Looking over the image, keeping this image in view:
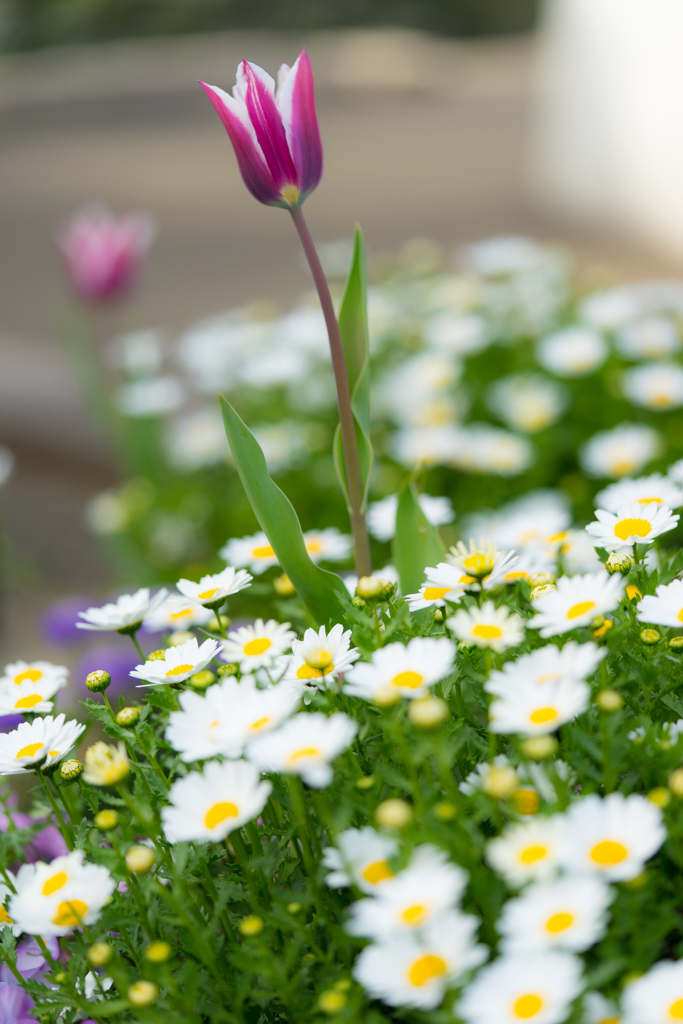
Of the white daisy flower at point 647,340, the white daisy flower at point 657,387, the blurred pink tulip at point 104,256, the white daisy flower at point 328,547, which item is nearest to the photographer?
the white daisy flower at point 328,547

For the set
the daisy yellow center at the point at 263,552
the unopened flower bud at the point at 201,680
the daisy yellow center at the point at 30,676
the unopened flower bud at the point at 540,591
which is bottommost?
the daisy yellow center at the point at 30,676

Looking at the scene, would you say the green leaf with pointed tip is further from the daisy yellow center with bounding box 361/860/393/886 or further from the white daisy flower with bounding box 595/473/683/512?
the daisy yellow center with bounding box 361/860/393/886

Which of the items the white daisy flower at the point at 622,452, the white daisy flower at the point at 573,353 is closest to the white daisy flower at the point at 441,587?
the white daisy flower at the point at 622,452

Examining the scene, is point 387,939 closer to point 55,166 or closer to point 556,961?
point 556,961

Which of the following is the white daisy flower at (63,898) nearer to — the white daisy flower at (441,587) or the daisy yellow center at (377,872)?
the daisy yellow center at (377,872)

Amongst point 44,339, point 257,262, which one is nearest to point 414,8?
point 257,262

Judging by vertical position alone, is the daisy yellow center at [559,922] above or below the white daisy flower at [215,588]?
below
